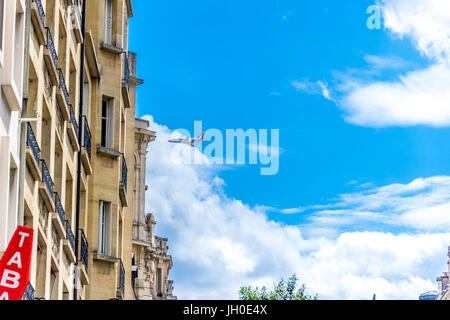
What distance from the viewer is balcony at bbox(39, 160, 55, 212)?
95.5 ft

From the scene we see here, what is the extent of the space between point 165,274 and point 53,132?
60722mm

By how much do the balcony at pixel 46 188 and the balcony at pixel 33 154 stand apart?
69cm

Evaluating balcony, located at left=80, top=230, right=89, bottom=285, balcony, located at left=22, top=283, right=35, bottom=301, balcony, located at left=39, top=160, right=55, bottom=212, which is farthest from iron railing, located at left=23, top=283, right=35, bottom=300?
balcony, located at left=80, top=230, right=89, bottom=285

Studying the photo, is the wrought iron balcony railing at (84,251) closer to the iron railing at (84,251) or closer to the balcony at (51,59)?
the iron railing at (84,251)

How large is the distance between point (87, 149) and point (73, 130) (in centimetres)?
609

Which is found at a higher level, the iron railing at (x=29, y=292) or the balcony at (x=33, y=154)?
the balcony at (x=33, y=154)

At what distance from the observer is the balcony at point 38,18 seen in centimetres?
2703

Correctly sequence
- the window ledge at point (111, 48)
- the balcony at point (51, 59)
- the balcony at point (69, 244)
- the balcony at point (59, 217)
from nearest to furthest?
the balcony at point (51, 59)
the balcony at point (59, 217)
the balcony at point (69, 244)
the window ledge at point (111, 48)

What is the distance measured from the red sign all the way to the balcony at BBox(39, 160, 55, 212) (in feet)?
28.7

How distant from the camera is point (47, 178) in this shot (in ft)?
99.0

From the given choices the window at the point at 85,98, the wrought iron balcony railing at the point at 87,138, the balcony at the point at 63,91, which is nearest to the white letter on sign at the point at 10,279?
the balcony at the point at 63,91
